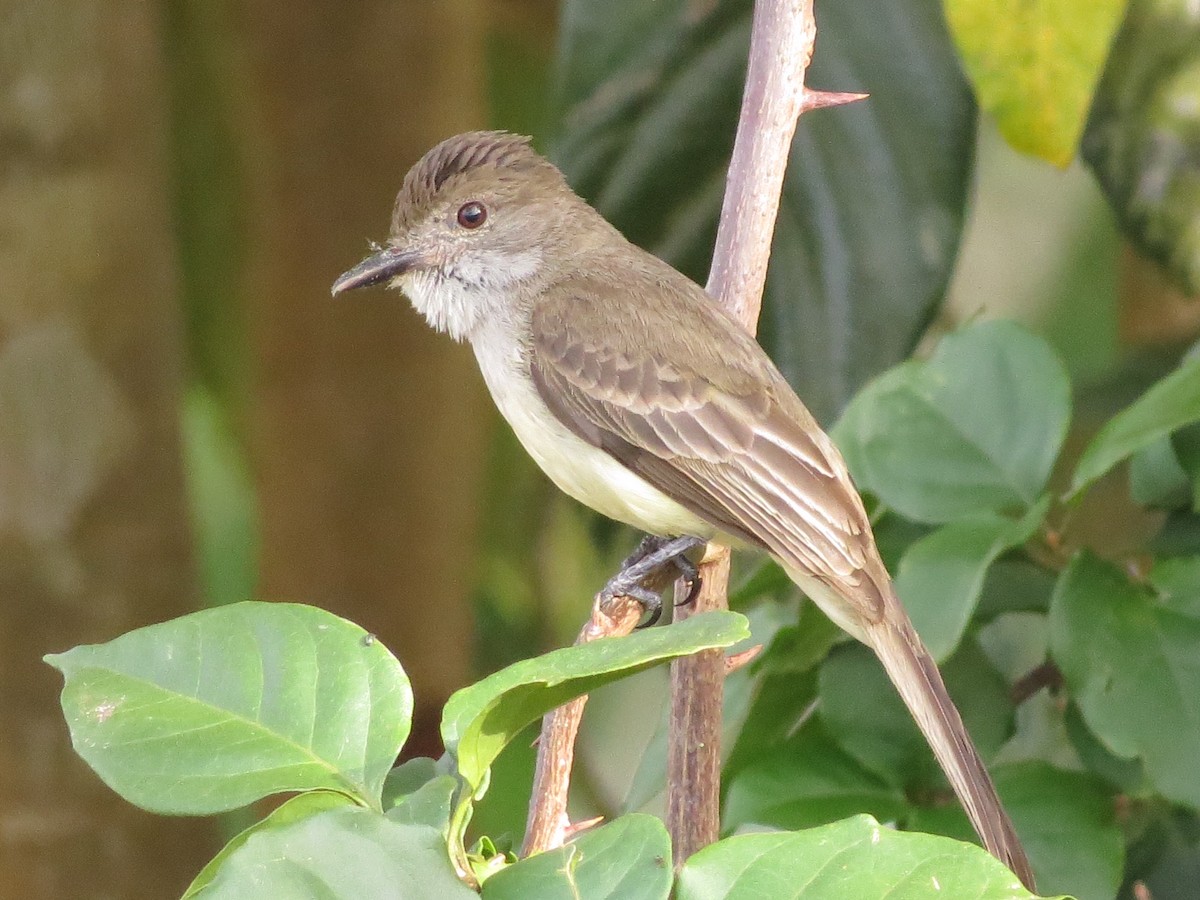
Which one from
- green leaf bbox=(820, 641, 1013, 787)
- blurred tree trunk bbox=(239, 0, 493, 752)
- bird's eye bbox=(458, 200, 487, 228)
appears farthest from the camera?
blurred tree trunk bbox=(239, 0, 493, 752)

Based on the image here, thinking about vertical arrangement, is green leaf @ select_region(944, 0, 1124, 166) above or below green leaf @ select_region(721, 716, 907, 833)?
above

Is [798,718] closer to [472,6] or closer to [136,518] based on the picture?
[136,518]

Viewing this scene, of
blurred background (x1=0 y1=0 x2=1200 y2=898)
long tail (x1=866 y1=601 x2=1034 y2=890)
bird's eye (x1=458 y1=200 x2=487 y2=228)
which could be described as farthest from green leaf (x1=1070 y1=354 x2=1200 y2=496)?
bird's eye (x1=458 y1=200 x2=487 y2=228)

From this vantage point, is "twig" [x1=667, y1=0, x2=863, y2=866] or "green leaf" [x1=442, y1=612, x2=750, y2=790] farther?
"twig" [x1=667, y1=0, x2=863, y2=866]

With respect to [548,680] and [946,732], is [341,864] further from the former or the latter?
[946,732]

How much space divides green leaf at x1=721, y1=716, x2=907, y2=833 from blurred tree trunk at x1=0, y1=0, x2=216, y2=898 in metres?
1.36

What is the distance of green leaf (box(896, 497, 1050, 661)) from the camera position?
1972 mm

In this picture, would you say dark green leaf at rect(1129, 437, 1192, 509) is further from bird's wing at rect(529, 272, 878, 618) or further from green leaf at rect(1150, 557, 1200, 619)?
bird's wing at rect(529, 272, 878, 618)

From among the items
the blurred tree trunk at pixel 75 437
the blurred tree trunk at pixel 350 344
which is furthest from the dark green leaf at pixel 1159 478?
the blurred tree trunk at pixel 350 344

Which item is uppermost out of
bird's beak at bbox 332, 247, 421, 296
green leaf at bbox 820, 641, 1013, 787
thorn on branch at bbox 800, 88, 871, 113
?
thorn on branch at bbox 800, 88, 871, 113

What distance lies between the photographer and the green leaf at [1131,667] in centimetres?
193

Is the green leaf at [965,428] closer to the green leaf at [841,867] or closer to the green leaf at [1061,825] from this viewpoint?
the green leaf at [1061,825]

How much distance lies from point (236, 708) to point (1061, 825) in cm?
114

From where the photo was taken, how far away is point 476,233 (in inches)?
110
